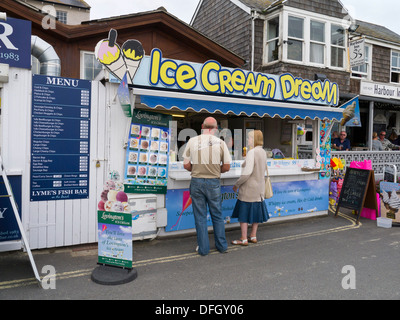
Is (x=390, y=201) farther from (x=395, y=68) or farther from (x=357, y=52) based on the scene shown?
(x=395, y=68)

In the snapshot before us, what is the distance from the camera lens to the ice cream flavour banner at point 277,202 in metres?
5.46

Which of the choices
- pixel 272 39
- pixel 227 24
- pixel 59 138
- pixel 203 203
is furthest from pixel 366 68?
pixel 59 138

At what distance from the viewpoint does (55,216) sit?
470cm

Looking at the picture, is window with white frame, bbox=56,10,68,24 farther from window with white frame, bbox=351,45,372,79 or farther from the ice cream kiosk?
the ice cream kiosk

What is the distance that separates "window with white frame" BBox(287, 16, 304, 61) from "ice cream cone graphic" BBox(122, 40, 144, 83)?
28.4 ft

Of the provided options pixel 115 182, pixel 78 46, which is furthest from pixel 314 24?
pixel 115 182

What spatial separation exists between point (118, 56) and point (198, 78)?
1.45 m

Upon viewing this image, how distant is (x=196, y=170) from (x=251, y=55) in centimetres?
915

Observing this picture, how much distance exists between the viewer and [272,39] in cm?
1235

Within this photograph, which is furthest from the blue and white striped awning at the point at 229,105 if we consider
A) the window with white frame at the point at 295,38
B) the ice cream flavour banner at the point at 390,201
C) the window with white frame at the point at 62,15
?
the window with white frame at the point at 62,15

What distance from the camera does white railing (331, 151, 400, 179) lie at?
10016mm

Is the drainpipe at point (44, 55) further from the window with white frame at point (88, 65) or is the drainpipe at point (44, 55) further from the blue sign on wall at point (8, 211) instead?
the blue sign on wall at point (8, 211)

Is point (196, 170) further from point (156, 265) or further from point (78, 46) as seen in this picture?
point (78, 46)
